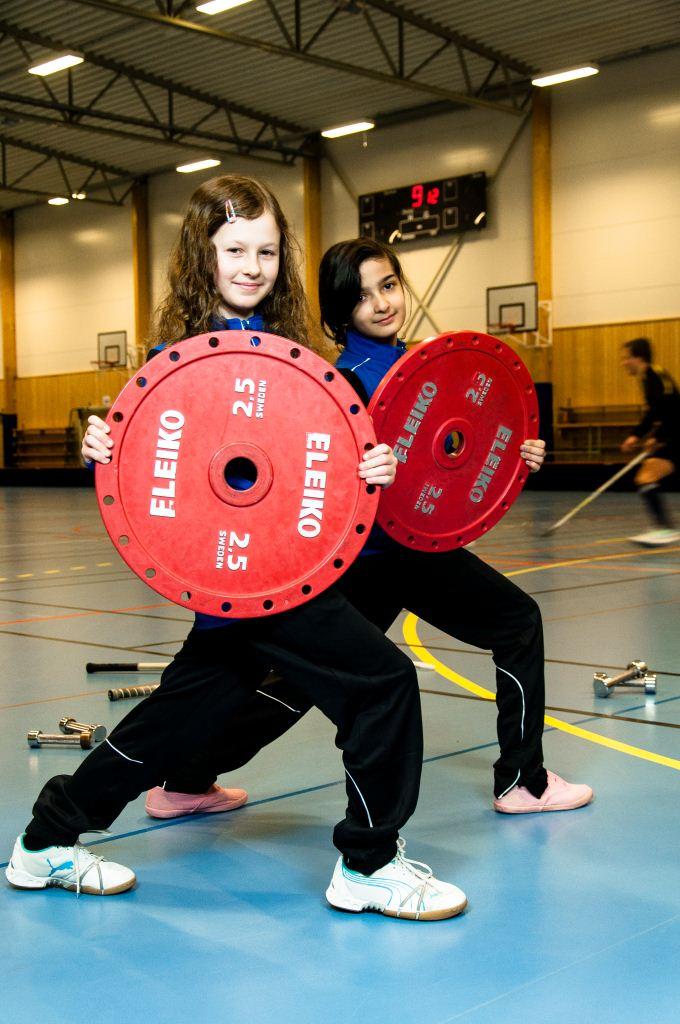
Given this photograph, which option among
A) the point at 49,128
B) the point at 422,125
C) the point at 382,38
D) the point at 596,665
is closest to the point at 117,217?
the point at 49,128

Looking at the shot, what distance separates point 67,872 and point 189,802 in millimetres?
533

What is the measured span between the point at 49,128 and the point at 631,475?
14063 millimetres

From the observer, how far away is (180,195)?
26.6m

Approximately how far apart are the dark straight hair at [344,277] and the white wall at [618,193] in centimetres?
1777

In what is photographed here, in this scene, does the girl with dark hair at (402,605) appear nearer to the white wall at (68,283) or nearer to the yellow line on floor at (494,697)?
the yellow line on floor at (494,697)

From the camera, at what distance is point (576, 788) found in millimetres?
2928

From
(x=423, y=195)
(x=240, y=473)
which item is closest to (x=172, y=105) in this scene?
(x=423, y=195)

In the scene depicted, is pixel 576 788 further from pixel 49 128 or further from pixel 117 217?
pixel 117 217

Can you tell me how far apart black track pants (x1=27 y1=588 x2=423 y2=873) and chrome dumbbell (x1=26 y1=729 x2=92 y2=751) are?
1.07m

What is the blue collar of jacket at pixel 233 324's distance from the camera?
237 centimetres

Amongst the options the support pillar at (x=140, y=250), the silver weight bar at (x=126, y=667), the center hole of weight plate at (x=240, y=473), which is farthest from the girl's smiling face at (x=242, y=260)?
the support pillar at (x=140, y=250)

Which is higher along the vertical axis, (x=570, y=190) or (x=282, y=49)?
(x=282, y=49)

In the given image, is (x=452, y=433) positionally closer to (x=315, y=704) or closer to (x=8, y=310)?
(x=315, y=704)

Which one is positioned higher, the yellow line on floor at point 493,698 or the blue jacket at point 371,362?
the blue jacket at point 371,362
